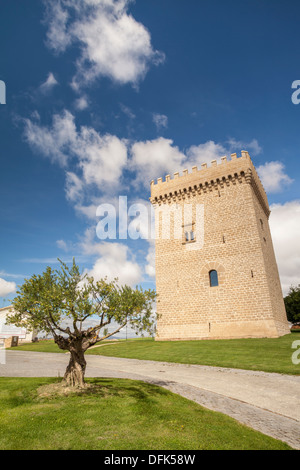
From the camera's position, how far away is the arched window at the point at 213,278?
25.4 metres

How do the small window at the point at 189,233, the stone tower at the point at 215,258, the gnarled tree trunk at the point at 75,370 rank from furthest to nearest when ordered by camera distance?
the small window at the point at 189,233 < the stone tower at the point at 215,258 < the gnarled tree trunk at the point at 75,370

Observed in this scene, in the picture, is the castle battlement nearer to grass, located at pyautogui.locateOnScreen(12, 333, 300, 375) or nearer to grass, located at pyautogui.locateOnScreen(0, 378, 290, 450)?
grass, located at pyautogui.locateOnScreen(12, 333, 300, 375)

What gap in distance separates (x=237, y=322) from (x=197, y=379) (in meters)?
12.4

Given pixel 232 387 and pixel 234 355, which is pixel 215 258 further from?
pixel 232 387

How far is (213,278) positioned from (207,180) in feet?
33.7

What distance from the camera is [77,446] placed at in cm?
537

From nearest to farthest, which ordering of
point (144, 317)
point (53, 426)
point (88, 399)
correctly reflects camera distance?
point (53, 426), point (88, 399), point (144, 317)

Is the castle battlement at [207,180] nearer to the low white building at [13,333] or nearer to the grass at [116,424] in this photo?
the grass at [116,424]

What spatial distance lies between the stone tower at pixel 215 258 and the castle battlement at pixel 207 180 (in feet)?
0.32

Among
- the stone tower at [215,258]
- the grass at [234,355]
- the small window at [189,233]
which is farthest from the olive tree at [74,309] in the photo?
the small window at [189,233]

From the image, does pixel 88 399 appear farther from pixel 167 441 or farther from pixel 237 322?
pixel 237 322

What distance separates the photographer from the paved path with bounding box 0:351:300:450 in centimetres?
710

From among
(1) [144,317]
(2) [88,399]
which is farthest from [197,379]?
(2) [88,399]

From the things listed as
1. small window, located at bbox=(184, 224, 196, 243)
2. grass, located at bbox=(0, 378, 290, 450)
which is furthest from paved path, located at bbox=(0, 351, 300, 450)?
small window, located at bbox=(184, 224, 196, 243)
